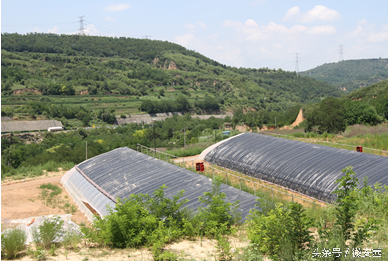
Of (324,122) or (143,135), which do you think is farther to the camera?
(143,135)

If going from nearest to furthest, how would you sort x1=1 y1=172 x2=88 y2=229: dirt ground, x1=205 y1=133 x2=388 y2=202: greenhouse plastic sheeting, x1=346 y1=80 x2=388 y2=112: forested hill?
1. x1=205 y1=133 x2=388 y2=202: greenhouse plastic sheeting
2. x1=1 y1=172 x2=88 y2=229: dirt ground
3. x1=346 y1=80 x2=388 y2=112: forested hill

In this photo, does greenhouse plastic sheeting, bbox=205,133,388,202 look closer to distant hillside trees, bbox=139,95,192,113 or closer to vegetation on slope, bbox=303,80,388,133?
vegetation on slope, bbox=303,80,388,133

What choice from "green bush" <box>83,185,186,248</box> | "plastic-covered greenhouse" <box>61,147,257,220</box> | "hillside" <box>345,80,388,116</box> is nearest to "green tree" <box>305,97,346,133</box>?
"hillside" <box>345,80,388,116</box>

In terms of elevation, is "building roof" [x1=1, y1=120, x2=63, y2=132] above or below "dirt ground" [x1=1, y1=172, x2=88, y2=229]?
above

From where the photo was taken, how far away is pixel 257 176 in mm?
25062

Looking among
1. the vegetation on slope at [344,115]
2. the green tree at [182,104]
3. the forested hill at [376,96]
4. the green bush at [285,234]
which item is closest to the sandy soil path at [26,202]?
the green bush at [285,234]

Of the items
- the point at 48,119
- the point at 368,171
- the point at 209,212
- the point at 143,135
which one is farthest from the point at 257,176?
the point at 48,119

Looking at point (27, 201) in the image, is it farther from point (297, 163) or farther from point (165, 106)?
point (165, 106)

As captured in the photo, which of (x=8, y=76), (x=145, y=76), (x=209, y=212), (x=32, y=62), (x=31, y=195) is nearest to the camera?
(x=209, y=212)

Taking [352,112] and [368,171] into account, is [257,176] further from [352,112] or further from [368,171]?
[352,112]

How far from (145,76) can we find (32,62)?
50476 millimetres

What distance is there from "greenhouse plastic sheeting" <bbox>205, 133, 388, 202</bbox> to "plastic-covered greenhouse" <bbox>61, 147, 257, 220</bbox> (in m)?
6.31

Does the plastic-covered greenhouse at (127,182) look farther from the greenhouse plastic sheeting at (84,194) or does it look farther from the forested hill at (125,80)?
the forested hill at (125,80)

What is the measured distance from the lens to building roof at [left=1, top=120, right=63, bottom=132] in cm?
8278
